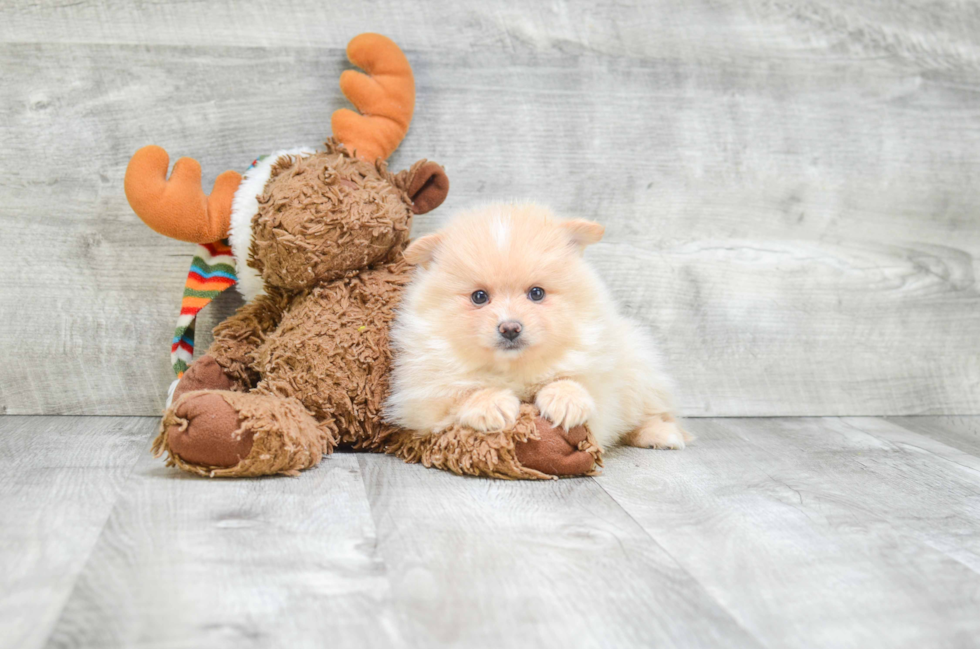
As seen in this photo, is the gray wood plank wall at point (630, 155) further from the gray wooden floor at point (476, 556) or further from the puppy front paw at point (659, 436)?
the gray wooden floor at point (476, 556)

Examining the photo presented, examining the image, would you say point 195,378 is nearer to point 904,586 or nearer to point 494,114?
point 494,114

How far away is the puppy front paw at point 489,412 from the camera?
3.87ft

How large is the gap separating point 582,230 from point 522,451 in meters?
0.37

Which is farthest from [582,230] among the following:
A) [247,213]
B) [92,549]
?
[92,549]

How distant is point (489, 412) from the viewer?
3.87 ft

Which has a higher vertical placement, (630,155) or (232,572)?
(630,155)

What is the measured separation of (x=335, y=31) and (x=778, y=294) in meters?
1.10

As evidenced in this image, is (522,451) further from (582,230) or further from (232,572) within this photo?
(232,572)

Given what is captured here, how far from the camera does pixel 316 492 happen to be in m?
1.09

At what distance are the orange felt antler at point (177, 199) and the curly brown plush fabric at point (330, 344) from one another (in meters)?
0.10

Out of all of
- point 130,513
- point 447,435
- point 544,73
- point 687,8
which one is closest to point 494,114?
point 544,73

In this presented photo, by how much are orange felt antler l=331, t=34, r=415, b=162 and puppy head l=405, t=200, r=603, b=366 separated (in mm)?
291

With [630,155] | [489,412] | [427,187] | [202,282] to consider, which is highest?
[630,155]

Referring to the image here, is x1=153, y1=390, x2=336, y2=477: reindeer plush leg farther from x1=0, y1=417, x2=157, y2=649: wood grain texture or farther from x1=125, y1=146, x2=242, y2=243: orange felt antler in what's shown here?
x1=125, y1=146, x2=242, y2=243: orange felt antler
